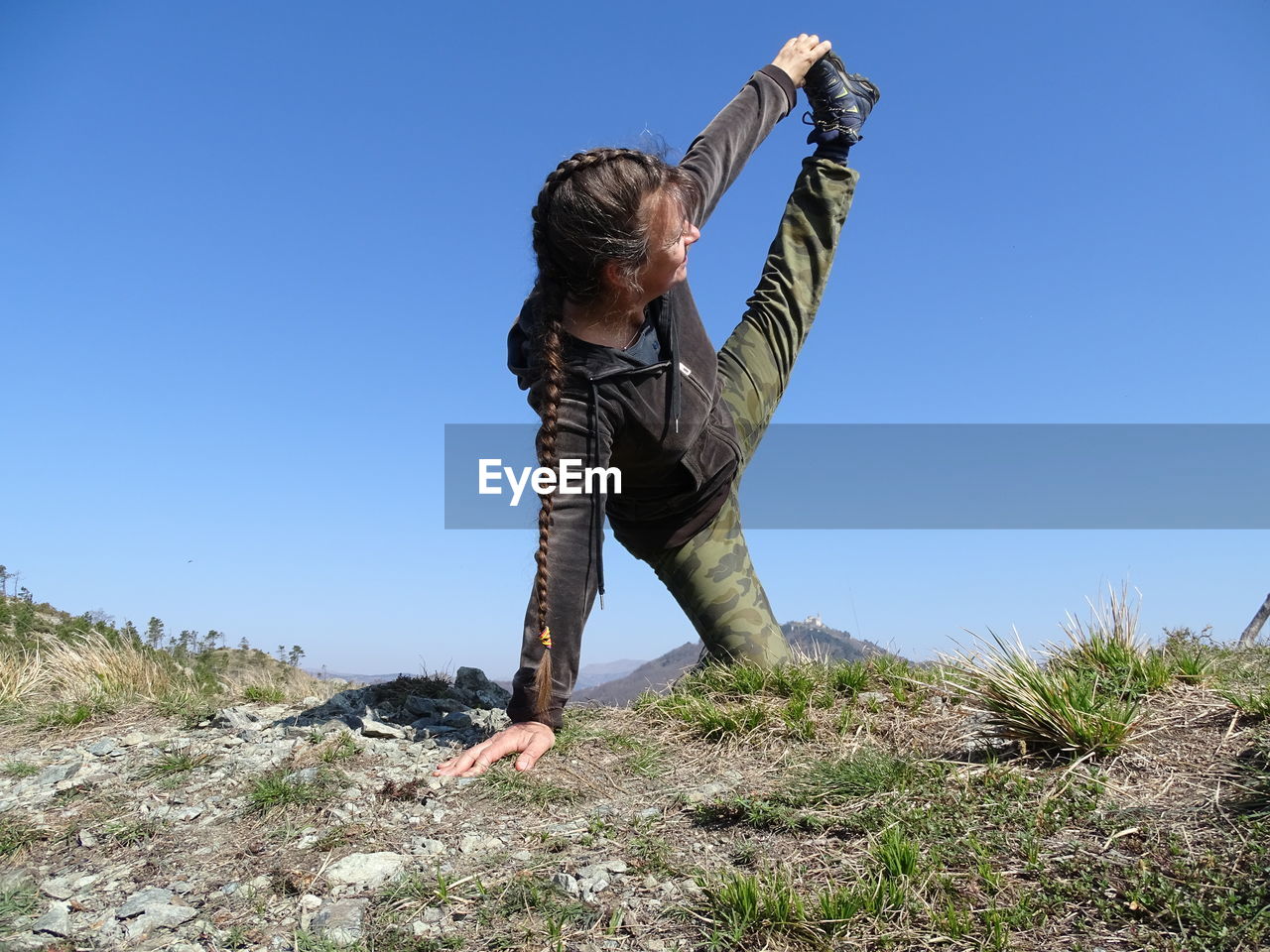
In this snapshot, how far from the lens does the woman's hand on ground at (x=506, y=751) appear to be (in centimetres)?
354

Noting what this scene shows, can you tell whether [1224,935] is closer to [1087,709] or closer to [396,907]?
[1087,709]

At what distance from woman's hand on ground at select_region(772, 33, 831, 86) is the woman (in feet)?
0.07

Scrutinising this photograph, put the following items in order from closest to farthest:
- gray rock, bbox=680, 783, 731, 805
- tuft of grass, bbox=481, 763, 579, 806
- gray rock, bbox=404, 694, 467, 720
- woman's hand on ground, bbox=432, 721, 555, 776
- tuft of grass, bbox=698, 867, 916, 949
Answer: tuft of grass, bbox=698, 867, 916, 949
gray rock, bbox=680, 783, 731, 805
tuft of grass, bbox=481, 763, 579, 806
woman's hand on ground, bbox=432, 721, 555, 776
gray rock, bbox=404, 694, 467, 720

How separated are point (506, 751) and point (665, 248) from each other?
7.66ft

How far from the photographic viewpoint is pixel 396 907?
2.52 m

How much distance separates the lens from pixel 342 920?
8.16ft

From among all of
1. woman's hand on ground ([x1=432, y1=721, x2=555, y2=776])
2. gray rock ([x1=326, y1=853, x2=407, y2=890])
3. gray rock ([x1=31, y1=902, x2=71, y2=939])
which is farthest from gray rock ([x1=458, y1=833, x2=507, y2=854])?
gray rock ([x1=31, y1=902, x2=71, y2=939])

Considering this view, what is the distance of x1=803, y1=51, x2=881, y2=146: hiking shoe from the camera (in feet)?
18.6

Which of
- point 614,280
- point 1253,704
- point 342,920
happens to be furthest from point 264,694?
point 1253,704

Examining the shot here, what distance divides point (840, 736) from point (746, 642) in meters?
1.44

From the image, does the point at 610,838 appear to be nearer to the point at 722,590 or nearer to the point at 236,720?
the point at 722,590

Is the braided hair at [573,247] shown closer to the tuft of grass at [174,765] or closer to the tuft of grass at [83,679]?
the tuft of grass at [174,765]

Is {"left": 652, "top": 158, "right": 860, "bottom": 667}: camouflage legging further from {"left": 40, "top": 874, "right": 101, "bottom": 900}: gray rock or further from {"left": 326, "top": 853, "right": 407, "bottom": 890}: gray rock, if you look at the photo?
{"left": 40, "top": 874, "right": 101, "bottom": 900}: gray rock

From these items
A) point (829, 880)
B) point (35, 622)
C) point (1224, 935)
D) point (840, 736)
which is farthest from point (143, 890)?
point (35, 622)
